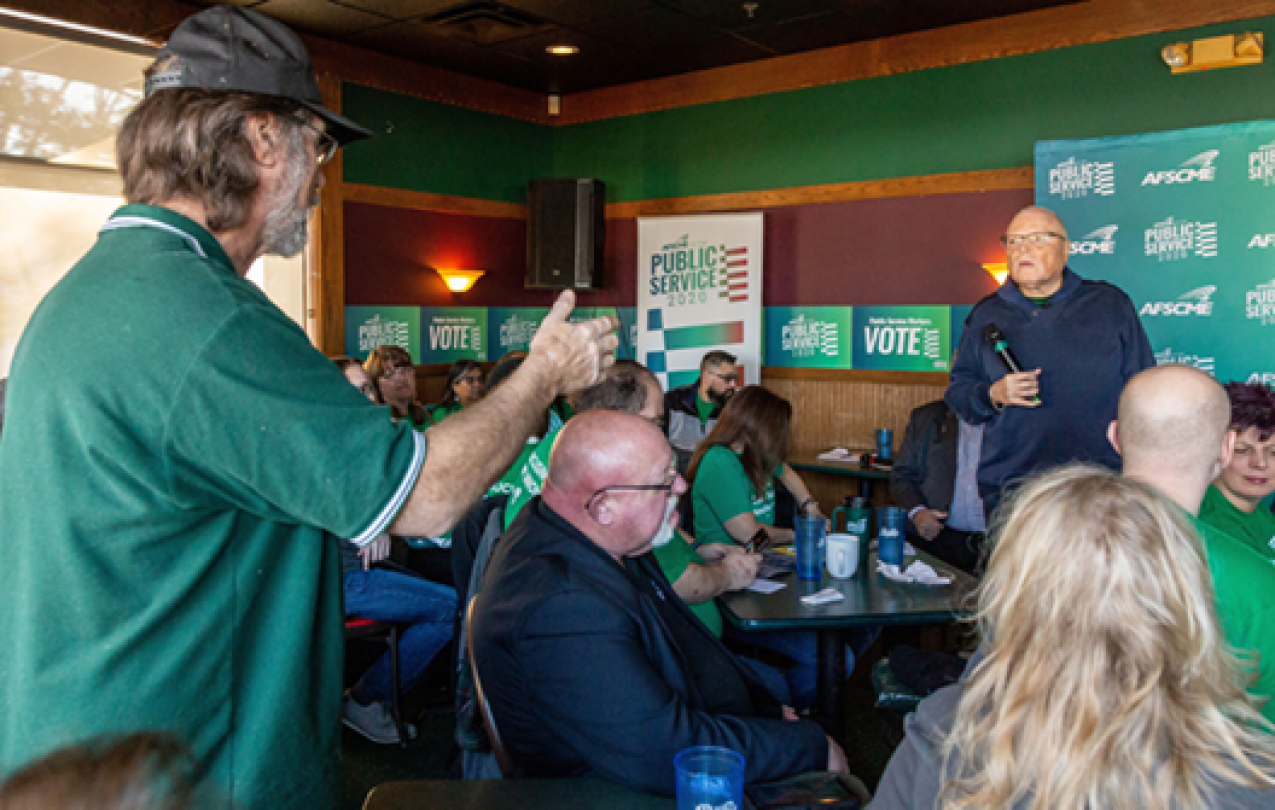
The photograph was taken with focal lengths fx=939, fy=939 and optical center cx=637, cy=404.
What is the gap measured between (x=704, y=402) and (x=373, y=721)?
3.11 metres

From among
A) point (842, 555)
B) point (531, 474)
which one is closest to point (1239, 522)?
point (842, 555)

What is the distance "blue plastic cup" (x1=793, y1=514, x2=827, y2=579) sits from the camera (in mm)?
A: 3047

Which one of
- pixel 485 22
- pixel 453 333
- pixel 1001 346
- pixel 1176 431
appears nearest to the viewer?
pixel 1176 431

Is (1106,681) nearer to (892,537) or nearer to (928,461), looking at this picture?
(892,537)

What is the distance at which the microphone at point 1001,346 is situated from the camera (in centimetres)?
320

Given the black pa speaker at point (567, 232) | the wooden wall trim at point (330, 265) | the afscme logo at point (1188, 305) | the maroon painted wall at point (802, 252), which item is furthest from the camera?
the black pa speaker at point (567, 232)

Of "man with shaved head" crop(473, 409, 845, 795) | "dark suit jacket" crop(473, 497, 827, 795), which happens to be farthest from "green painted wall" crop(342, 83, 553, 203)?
"dark suit jacket" crop(473, 497, 827, 795)

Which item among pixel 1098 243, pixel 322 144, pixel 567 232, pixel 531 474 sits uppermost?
pixel 567 232

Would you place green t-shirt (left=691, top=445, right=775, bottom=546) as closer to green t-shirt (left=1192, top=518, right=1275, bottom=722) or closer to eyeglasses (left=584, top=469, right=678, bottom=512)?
eyeglasses (left=584, top=469, right=678, bottom=512)

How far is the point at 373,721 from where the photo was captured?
11.9 feet

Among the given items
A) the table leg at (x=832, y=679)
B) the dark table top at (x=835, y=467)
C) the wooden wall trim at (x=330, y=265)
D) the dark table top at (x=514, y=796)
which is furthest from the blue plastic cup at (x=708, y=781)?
the wooden wall trim at (x=330, y=265)

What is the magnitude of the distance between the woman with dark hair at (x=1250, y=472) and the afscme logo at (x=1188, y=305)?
240 cm

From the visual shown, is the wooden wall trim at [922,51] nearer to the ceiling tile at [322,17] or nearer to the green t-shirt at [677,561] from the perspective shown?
the ceiling tile at [322,17]

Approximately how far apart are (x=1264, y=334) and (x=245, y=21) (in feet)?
17.7
